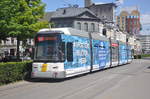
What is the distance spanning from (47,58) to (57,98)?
534 centimetres

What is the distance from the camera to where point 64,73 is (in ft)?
47.7

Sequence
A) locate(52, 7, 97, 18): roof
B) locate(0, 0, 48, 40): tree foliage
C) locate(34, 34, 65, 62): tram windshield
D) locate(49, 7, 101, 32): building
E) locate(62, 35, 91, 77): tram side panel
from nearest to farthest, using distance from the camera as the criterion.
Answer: locate(34, 34, 65, 62): tram windshield < locate(62, 35, 91, 77): tram side panel < locate(0, 0, 48, 40): tree foliage < locate(49, 7, 101, 32): building < locate(52, 7, 97, 18): roof

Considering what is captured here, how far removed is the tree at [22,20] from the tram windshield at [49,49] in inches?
257

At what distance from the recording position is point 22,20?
2314cm

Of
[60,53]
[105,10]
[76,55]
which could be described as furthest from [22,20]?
[105,10]

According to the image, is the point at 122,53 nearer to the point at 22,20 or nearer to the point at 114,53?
the point at 114,53

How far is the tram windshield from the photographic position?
14.5 metres

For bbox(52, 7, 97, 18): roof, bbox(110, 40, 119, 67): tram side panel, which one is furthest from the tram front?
bbox(52, 7, 97, 18): roof

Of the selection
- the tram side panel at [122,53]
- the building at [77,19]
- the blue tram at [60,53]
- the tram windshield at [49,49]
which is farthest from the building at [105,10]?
the tram windshield at [49,49]

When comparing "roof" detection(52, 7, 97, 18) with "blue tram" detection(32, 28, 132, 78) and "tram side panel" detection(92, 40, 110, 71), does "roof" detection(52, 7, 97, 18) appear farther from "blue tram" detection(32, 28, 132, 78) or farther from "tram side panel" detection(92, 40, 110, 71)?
"blue tram" detection(32, 28, 132, 78)

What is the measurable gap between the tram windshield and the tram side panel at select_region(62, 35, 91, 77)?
47 cm

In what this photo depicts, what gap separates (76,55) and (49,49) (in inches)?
90.9

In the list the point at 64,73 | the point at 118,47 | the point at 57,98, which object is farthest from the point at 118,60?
the point at 57,98

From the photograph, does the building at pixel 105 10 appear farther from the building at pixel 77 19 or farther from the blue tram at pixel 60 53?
the blue tram at pixel 60 53
